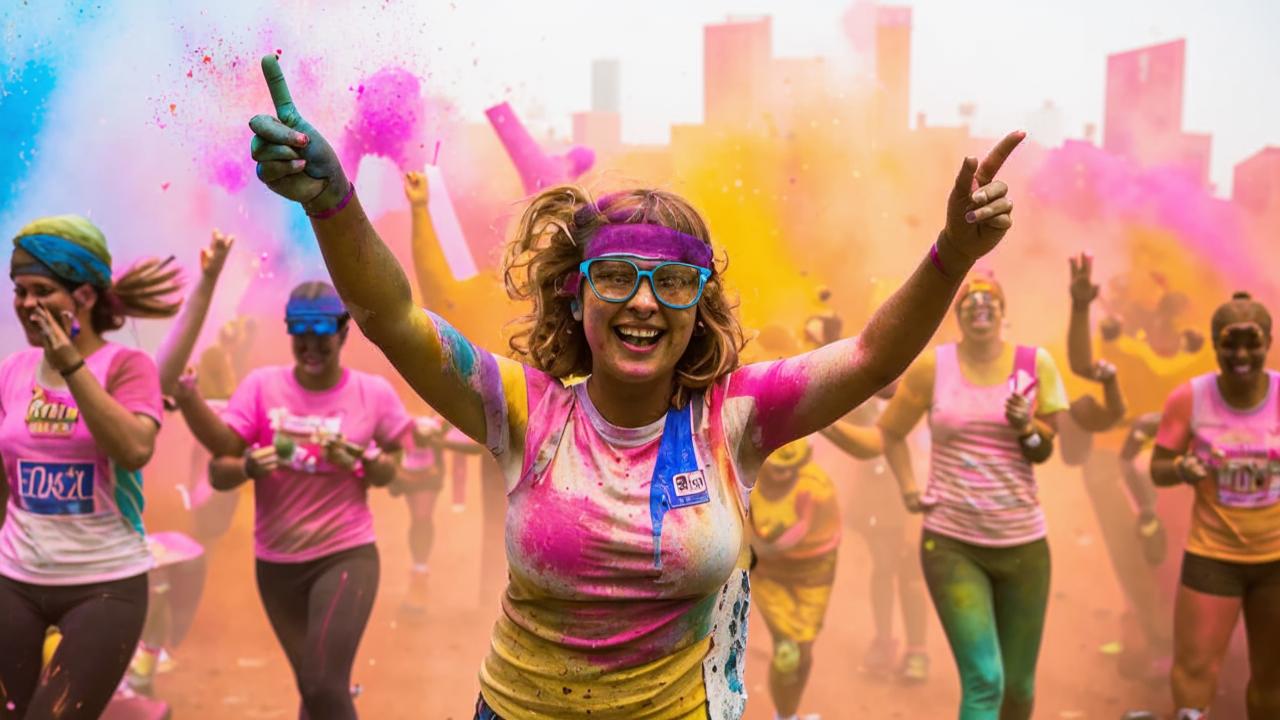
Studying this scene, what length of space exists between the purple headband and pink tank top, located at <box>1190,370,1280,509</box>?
353 centimetres

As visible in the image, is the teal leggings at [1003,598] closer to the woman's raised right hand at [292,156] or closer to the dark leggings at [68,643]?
the dark leggings at [68,643]

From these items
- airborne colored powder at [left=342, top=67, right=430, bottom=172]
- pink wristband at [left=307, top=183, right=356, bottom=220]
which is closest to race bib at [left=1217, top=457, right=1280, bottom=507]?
airborne colored powder at [left=342, top=67, right=430, bottom=172]

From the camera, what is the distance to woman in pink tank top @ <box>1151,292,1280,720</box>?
4.95 m

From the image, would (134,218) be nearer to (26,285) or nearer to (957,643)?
(26,285)

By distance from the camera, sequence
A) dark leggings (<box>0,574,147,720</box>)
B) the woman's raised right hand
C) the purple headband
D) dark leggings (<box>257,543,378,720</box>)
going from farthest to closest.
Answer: dark leggings (<box>257,543,378,720</box>)
dark leggings (<box>0,574,147,720</box>)
the purple headband
the woman's raised right hand

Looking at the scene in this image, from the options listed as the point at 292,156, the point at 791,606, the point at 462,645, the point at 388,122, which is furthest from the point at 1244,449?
the point at 292,156

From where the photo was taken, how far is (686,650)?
2424mm

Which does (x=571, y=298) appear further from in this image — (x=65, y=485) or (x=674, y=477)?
(x=65, y=485)

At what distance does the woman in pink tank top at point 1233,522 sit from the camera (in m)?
4.95

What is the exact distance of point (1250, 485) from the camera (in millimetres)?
5039

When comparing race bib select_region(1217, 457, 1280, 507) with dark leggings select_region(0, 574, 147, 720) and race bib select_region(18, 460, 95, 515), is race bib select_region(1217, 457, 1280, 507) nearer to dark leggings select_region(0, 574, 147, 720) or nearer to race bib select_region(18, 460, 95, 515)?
dark leggings select_region(0, 574, 147, 720)

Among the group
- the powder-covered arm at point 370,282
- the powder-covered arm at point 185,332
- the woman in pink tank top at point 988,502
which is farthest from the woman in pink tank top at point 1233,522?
the powder-covered arm at point 185,332

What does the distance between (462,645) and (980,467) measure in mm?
2903

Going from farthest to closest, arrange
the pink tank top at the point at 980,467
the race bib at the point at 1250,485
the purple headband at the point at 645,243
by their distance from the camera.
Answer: the race bib at the point at 1250,485, the pink tank top at the point at 980,467, the purple headband at the point at 645,243
